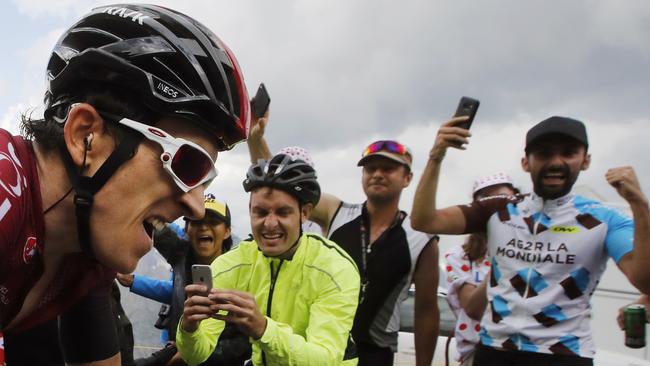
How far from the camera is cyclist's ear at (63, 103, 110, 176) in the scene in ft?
4.47

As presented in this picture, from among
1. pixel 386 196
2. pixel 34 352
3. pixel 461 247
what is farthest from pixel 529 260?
pixel 34 352

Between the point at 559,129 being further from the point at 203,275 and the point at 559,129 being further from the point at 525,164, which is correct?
the point at 203,275

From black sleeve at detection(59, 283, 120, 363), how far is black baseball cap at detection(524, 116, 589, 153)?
232cm

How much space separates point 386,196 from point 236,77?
2.48 m

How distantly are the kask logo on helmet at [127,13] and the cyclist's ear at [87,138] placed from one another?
0.29m

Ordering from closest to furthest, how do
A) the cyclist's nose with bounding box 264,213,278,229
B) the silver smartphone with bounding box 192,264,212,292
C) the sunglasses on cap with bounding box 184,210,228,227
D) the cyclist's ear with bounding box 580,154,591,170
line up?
the silver smartphone with bounding box 192,264,212,292, the cyclist's nose with bounding box 264,213,278,229, the cyclist's ear with bounding box 580,154,591,170, the sunglasses on cap with bounding box 184,210,228,227

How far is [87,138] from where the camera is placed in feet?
4.50

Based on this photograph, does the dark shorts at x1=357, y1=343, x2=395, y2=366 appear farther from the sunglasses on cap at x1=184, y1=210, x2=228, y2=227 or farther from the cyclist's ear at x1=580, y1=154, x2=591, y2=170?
the cyclist's ear at x1=580, y1=154, x2=591, y2=170

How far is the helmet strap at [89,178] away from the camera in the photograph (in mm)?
1358

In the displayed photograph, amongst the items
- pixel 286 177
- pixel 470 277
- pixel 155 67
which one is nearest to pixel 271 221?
pixel 286 177

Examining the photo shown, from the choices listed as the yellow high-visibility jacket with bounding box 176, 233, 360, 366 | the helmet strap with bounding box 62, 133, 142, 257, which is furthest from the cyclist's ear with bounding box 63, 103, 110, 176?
the yellow high-visibility jacket with bounding box 176, 233, 360, 366

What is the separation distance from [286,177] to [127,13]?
1505 mm

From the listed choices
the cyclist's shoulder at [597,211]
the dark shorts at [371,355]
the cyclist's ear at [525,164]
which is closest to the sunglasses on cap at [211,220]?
the dark shorts at [371,355]

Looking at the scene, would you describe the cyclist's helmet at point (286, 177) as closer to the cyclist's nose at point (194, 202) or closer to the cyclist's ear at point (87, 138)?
the cyclist's nose at point (194, 202)
